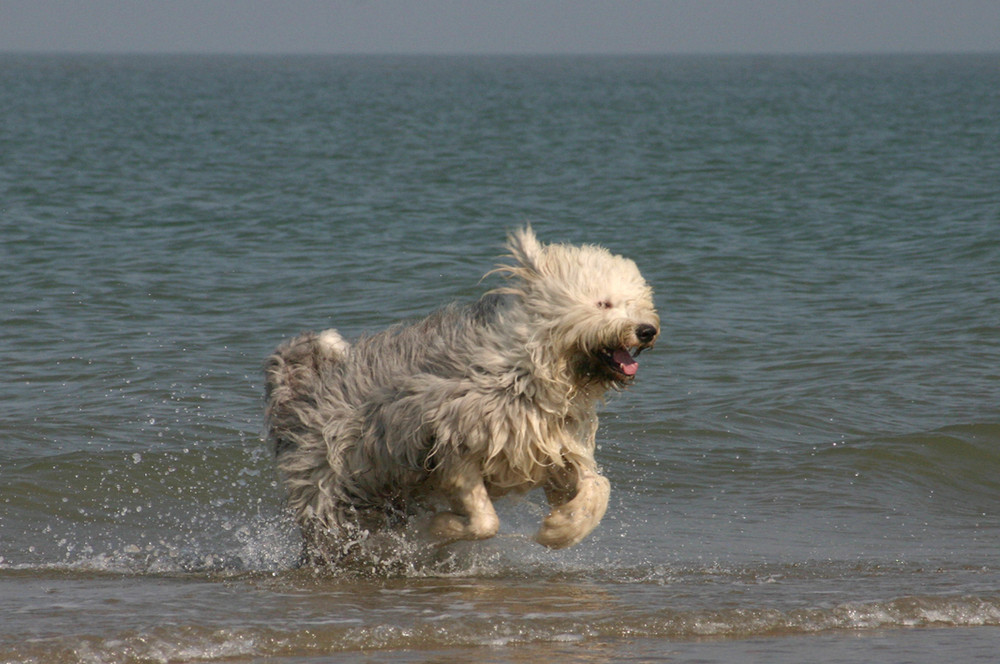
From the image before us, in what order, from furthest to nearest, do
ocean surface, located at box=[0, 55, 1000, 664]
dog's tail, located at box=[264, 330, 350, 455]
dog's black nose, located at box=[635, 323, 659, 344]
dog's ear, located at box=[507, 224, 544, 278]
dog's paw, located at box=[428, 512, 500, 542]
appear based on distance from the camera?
dog's tail, located at box=[264, 330, 350, 455]
dog's paw, located at box=[428, 512, 500, 542]
dog's ear, located at box=[507, 224, 544, 278]
dog's black nose, located at box=[635, 323, 659, 344]
ocean surface, located at box=[0, 55, 1000, 664]

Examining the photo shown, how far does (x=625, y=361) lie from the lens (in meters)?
5.75

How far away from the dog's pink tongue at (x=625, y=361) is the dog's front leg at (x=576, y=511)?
0.67 metres

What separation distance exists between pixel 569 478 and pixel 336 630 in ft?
4.76

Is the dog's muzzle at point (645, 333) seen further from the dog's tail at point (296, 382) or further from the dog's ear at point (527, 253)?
the dog's tail at point (296, 382)

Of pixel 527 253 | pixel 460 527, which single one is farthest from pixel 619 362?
pixel 460 527

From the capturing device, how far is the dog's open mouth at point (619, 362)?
226 inches

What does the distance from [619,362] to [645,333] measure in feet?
0.65

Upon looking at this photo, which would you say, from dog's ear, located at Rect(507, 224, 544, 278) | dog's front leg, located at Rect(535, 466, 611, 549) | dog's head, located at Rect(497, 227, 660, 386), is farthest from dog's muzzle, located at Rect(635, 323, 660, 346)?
dog's front leg, located at Rect(535, 466, 611, 549)

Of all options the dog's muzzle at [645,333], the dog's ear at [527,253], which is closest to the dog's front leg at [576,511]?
the dog's muzzle at [645,333]

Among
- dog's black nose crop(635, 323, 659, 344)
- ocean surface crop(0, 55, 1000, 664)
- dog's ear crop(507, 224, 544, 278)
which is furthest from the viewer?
dog's ear crop(507, 224, 544, 278)

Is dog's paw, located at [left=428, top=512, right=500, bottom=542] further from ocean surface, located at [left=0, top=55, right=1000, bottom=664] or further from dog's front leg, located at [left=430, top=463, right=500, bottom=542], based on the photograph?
ocean surface, located at [left=0, top=55, right=1000, bottom=664]

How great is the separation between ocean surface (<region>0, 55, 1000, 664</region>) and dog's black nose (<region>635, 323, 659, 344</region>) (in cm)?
113

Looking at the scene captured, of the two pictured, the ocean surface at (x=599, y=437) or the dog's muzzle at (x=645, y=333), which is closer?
the ocean surface at (x=599, y=437)

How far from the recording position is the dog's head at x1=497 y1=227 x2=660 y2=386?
567 centimetres
